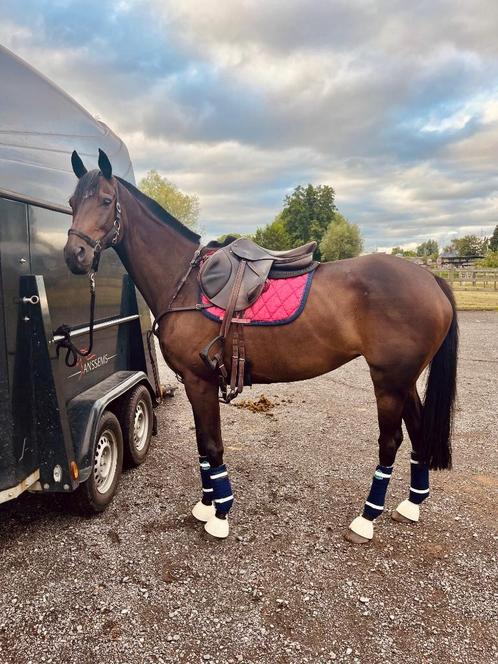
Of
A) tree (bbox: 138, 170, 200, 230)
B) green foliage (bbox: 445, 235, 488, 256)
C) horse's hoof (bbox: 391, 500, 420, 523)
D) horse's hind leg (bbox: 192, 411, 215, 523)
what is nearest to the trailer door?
horse's hind leg (bbox: 192, 411, 215, 523)

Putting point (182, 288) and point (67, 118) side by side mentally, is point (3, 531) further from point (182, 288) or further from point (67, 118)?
point (67, 118)

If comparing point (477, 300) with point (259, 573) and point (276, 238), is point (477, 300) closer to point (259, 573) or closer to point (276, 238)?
point (259, 573)

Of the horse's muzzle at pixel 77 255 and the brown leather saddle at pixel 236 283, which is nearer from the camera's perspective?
the horse's muzzle at pixel 77 255

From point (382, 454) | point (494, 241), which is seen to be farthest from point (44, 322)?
point (494, 241)

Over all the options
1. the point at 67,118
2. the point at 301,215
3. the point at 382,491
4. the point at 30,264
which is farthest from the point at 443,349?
the point at 301,215

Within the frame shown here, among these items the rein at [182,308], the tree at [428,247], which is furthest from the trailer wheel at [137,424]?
the tree at [428,247]

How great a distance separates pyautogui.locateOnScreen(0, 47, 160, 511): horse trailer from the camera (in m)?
2.49

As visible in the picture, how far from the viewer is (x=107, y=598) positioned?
2.39 metres

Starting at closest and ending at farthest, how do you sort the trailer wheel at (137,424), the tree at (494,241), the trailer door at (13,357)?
the trailer door at (13,357), the trailer wheel at (137,424), the tree at (494,241)

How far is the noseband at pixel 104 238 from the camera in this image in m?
2.62

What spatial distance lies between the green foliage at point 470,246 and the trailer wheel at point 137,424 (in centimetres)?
12197

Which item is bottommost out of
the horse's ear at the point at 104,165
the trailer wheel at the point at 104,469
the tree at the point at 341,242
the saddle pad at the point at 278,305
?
the trailer wheel at the point at 104,469

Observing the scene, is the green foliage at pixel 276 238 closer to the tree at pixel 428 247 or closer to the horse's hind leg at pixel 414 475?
the horse's hind leg at pixel 414 475

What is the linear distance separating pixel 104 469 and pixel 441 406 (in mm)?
2829
